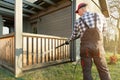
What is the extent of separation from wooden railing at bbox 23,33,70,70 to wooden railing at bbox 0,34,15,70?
44 cm

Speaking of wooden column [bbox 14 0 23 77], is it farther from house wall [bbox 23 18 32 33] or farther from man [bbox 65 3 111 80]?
house wall [bbox 23 18 32 33]

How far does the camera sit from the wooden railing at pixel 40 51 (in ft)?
16.9

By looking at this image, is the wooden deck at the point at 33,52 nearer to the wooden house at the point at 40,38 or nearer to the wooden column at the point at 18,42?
the wooden house at the point at 40,38

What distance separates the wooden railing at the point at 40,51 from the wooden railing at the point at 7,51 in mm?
440

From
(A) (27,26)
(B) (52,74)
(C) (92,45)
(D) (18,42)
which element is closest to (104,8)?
(B) (52,74)

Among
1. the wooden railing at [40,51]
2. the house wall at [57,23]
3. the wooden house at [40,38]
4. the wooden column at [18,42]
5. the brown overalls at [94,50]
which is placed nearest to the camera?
the brown overalls at [94,50]

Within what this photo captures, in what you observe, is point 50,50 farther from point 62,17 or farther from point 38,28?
point 38,28

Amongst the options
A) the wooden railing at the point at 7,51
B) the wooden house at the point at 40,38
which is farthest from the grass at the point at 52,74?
the wooden railing at the point at 7,51

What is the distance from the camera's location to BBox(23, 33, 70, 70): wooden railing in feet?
16.9

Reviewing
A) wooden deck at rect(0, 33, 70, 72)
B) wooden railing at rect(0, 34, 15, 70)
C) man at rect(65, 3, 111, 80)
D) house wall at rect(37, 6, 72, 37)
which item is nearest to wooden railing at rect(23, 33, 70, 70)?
wooden deck at rect(0, 33, 70, 72)

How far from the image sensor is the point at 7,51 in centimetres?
575

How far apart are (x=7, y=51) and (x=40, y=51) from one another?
106 centimetres

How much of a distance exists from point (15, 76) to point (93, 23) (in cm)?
270

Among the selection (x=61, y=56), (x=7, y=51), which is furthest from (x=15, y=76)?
(x=61, y=56)
